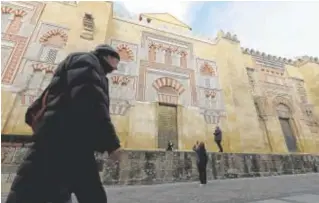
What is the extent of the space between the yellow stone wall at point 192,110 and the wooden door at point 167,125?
0.84 feet

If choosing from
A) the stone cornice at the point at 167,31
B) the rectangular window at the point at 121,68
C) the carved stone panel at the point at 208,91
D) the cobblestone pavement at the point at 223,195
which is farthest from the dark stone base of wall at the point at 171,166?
the stone cornice at the point at 167,31

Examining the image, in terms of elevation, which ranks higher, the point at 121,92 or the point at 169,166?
the point at 121,92

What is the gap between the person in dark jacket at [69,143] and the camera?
3.37 ft

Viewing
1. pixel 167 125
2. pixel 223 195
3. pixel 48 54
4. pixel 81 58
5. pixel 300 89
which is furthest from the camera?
pixel 300 89

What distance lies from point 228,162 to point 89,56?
630 centimetres

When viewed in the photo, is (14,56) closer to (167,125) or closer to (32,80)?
(32,80)

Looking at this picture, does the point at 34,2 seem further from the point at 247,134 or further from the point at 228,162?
the point at 247,134

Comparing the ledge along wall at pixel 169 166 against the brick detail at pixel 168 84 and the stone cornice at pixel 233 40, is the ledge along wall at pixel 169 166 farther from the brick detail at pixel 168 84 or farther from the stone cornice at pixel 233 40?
the stone cornice at pixel 233 40

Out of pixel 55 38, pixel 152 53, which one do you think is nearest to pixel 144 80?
pixel 152 53

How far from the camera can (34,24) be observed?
30.1 ft

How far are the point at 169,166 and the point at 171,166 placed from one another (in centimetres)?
6

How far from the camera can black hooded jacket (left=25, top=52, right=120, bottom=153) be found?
106cm

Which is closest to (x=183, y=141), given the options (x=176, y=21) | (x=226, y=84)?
(x=226, y=84)

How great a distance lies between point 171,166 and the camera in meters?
5.70
